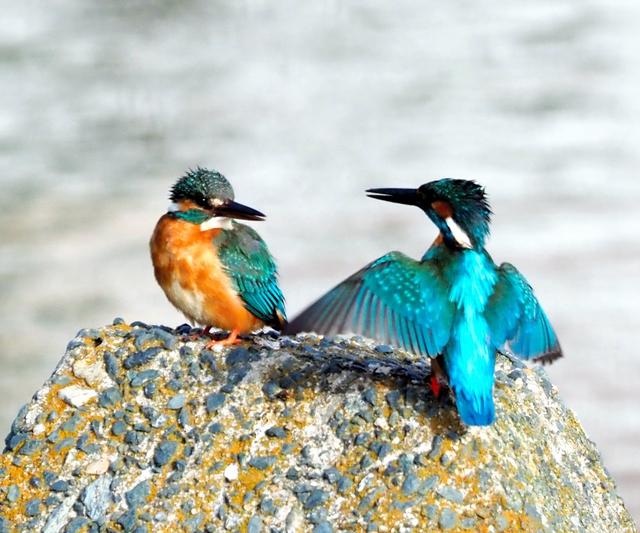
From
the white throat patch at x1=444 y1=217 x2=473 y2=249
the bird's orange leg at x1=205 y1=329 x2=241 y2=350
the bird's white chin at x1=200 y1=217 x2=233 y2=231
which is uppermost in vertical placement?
the bird's white chin at x1=200 y1=217 x2=233 y2=231

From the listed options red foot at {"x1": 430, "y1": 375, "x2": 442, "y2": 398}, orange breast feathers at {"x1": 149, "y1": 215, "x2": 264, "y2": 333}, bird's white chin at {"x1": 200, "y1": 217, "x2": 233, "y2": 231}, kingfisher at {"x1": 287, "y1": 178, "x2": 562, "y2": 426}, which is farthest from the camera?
bird's white chin at {"x1": 200, "y1": 217, "x2": 233, "y2": 231}

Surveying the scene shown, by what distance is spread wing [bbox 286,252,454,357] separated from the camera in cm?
464

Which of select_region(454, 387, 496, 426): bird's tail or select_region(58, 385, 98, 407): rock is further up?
select_region(58, 385, 98, 407): rock

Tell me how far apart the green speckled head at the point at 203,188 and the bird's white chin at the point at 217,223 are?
78 mm

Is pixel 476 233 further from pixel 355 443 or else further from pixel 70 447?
pixel 70 447

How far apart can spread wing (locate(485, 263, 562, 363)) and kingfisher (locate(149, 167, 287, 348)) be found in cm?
121

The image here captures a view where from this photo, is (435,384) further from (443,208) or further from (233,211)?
(233,211)

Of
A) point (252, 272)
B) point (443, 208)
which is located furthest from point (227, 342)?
point (443, 208)

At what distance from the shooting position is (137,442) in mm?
4785

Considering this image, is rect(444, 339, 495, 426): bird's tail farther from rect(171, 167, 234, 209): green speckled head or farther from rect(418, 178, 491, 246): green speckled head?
rect(171, 167, 234, 209): green speckled head

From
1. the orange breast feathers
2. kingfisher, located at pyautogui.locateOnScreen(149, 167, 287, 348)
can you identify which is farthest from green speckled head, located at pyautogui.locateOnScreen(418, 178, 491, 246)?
the orange breast feathers

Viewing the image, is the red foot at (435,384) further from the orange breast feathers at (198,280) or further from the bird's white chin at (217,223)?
the bird's white chin at (217,223)

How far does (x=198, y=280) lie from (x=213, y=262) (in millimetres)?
108

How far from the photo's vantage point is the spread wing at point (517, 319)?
477 cm
